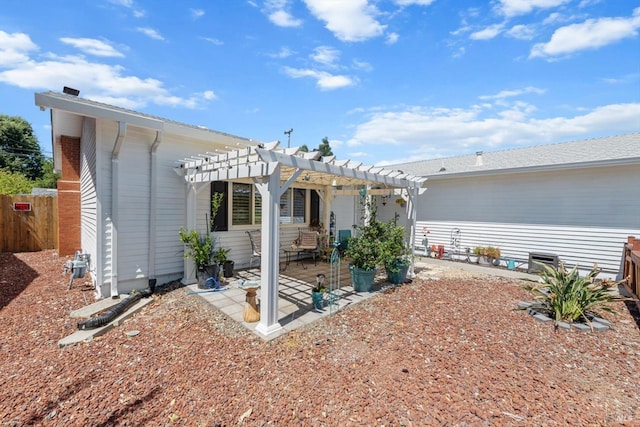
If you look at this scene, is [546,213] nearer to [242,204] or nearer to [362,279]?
[362,279]

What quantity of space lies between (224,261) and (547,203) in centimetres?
839

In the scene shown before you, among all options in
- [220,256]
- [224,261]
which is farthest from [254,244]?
[220,256]

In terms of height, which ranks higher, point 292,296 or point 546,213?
point 546,213

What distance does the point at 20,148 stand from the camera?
24438 mm

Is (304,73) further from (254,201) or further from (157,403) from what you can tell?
(157,403)

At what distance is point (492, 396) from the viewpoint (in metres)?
2.49

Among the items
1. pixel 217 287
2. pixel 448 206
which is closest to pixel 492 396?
pixel 217 287

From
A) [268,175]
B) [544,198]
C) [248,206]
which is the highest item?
[268,175]

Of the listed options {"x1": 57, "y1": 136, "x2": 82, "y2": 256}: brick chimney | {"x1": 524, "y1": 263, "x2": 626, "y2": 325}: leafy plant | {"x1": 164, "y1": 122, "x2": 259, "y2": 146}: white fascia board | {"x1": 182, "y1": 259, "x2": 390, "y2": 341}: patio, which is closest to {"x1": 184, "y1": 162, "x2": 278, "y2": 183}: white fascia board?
{"x1": 164, "y1": 122, "x2": 259, "y2": 146}: white fascia board

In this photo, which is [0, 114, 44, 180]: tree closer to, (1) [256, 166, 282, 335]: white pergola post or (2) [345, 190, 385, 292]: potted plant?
(1) [256, 166, 282, 335]: white pergola post

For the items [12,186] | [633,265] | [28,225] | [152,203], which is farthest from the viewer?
[12,186]

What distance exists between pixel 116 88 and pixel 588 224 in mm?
16148

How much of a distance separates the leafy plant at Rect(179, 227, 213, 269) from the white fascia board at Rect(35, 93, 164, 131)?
207cm

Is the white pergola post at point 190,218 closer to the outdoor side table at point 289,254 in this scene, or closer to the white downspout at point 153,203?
the white downspout at point 153,203
